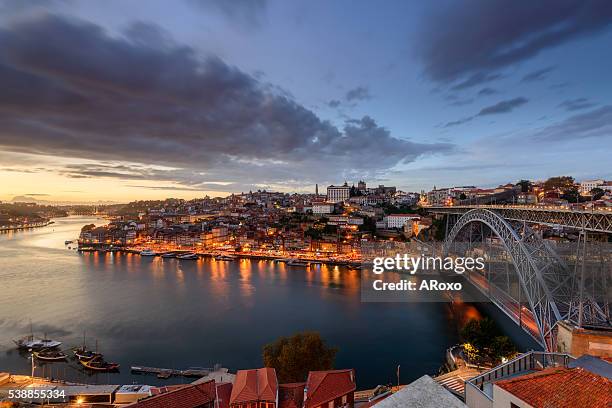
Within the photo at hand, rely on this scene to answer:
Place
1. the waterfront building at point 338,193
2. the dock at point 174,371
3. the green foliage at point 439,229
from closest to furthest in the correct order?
the dock at point 174,371
the green foliage at point 439,229
the waterfront building at point 338,193

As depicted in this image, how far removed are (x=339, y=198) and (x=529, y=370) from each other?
155 ft

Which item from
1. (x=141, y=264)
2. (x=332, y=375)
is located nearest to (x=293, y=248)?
(x=141, y=264)

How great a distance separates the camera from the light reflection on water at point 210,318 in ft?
28.7

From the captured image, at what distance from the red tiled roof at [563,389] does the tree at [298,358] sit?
4128 mm

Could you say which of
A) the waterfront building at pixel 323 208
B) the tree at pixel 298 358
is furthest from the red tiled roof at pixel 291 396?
the waterfront building at pixel 323 208

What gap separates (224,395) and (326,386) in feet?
4.34

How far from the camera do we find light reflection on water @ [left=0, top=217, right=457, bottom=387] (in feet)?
28.7

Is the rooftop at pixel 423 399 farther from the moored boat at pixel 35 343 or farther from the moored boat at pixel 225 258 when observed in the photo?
the moored boat at pixel 225 258

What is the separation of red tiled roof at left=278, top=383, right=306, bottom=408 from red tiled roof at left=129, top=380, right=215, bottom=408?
86cm

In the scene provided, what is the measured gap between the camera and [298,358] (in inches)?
244

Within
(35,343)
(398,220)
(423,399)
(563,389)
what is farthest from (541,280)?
(398,220)

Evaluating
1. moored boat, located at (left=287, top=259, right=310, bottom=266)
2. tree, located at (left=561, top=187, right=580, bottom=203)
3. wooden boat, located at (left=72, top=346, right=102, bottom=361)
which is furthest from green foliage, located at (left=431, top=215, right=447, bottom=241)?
wooden boat, located at (left=72, top=346, right=102, bottom=361)

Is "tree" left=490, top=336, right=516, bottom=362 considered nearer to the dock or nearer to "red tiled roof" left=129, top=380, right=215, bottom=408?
the dock

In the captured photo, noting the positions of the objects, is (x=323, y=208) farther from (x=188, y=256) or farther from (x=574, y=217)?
(x=574, y=217)
